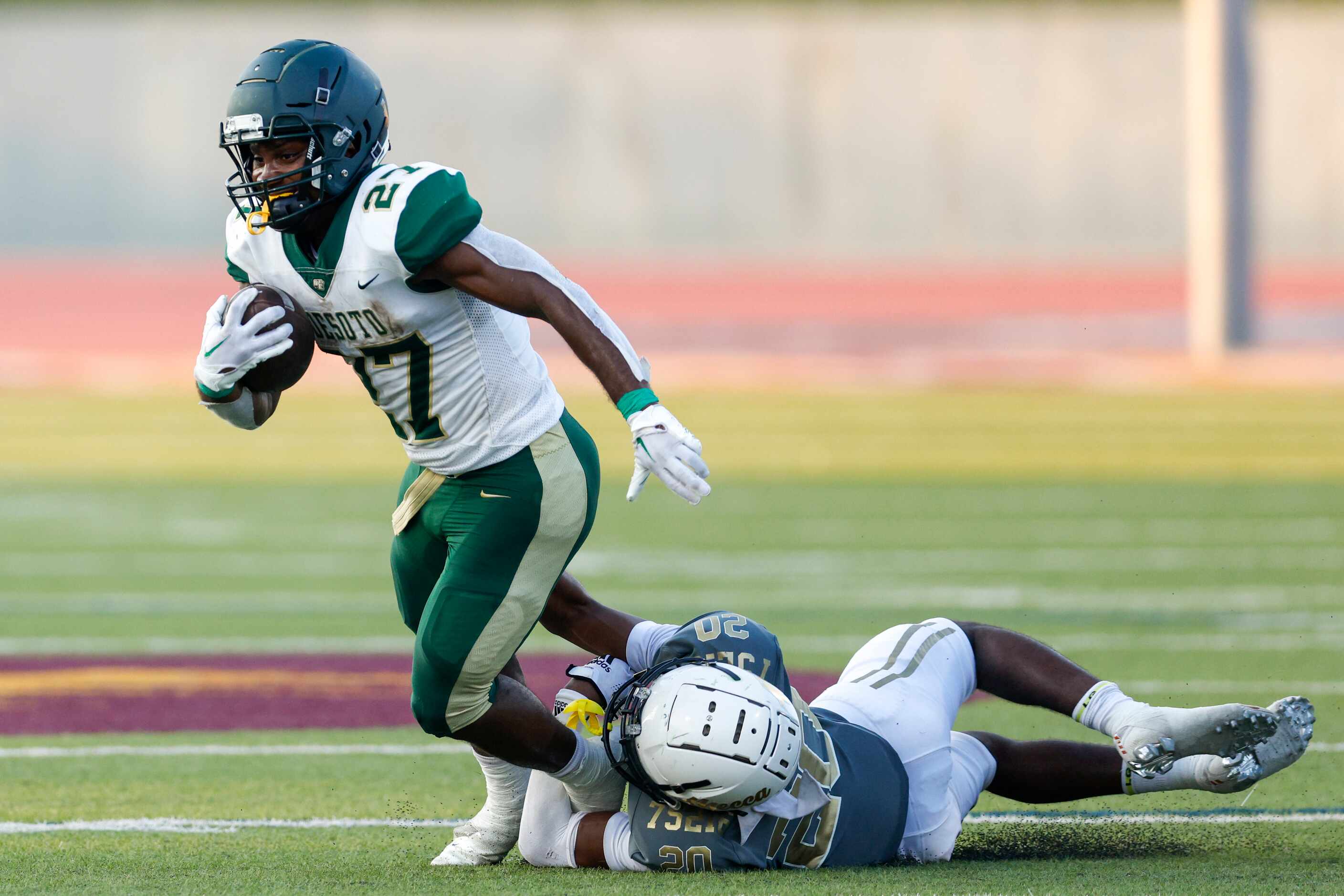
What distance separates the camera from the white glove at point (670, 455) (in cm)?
315

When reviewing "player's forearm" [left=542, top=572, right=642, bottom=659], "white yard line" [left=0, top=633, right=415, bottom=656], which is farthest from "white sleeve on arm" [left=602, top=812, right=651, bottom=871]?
"white yard line" [left=0, top=633, right=415, bottom=656]

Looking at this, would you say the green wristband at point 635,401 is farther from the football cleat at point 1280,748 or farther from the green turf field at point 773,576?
the football cleat at point 1280,748

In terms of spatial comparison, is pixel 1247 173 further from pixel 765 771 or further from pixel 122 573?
pixel 765 771

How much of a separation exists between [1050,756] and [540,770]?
3.58ft

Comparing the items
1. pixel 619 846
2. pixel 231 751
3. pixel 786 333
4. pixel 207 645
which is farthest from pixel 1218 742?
pixel 786 333

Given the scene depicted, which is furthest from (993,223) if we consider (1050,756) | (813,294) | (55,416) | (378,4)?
(1050,756)

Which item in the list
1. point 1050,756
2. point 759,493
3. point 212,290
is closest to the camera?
point 1050,756

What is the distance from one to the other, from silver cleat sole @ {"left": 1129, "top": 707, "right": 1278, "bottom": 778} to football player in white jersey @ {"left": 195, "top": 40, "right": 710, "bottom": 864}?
1.07m


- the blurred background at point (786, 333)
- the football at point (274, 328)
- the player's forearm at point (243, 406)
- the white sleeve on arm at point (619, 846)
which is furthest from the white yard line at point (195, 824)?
the football at point (274, 328)

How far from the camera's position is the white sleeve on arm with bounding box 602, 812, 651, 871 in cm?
329

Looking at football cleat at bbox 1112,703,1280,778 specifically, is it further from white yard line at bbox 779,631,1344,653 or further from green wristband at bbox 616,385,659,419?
white yard line at bbox 779,631,1344,653

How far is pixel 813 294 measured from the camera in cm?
2778

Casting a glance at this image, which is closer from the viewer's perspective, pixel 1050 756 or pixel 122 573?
pixel 1050 756

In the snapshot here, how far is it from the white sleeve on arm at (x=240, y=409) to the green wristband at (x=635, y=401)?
802 millimetres
